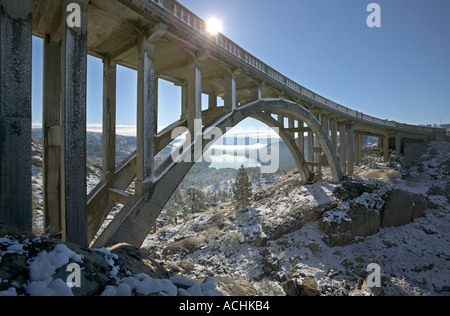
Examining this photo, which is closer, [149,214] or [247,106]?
[149,214]

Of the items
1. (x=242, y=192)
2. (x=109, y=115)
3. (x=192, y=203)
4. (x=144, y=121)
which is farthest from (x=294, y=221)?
(x=192, y=203)

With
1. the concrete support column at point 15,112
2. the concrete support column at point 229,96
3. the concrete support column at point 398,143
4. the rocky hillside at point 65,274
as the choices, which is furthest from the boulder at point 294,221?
the concrete support column at point 398,143

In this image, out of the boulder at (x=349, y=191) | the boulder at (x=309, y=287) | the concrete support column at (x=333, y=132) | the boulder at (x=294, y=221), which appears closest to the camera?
the boulder at (x=309, y=287)

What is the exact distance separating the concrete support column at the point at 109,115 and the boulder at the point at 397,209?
16.6 m

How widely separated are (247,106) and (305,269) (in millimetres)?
8775

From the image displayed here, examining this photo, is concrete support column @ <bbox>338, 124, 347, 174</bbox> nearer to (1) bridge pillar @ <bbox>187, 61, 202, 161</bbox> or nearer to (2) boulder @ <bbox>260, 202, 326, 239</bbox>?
(2) boulder @ <bbox>260, 202, 326, 239</bbox>

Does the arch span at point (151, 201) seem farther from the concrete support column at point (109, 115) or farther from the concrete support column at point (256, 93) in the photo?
the concrete support column at point (109, 115)

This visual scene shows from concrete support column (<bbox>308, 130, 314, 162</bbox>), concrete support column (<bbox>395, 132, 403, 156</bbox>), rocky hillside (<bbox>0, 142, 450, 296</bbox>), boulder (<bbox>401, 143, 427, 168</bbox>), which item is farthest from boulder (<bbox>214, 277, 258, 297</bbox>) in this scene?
concrete support column (<bbox>395, 132, 403, 156</bbox>)

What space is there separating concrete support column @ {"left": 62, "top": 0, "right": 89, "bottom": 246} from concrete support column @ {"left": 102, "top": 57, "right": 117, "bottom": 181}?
330cm

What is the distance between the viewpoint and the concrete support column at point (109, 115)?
25.8ft

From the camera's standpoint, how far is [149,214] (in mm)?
5914
